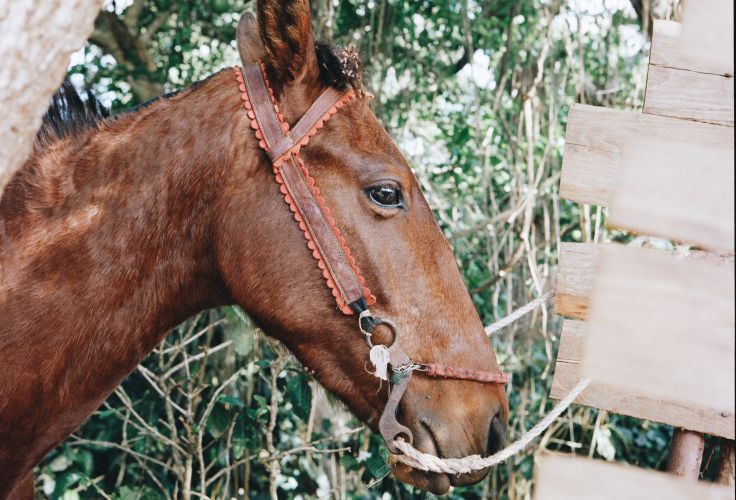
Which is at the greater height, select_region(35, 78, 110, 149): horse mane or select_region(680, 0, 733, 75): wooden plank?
select_region(680, 0, 733, 75): wooden plank

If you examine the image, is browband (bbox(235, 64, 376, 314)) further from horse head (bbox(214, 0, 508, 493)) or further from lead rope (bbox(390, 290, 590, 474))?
lead rope (bbox(390, 290, 590, 474))

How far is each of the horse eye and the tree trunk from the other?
0.90 m

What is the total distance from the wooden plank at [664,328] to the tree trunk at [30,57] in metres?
1.27

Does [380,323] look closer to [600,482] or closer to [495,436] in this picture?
[495,436]

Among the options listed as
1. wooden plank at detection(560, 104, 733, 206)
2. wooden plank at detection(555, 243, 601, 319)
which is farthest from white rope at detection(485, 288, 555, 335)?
wooden plank at detection(560, 104, 733, 206)

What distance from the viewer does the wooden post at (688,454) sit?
1.89 meters

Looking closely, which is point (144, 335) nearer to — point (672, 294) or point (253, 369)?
point (672, 294)

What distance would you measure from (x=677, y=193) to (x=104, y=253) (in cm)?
157

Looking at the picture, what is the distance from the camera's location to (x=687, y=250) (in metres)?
1.87

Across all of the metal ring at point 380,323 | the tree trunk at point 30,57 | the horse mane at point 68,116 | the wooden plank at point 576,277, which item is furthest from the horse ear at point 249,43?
the wooden plank at point 576,277

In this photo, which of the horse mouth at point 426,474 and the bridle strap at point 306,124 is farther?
the bridle strap at point 306,124

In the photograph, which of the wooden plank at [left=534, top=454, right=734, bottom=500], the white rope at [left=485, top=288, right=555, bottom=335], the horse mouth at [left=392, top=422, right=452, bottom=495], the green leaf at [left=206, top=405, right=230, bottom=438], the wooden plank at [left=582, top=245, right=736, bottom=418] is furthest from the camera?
the green leaf at [left=206, top=405, right=230, bottom=438]

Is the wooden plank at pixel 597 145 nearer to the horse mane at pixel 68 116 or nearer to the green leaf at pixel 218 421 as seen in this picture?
the horse mane at pixel 68 116

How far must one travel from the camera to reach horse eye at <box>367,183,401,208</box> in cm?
208
